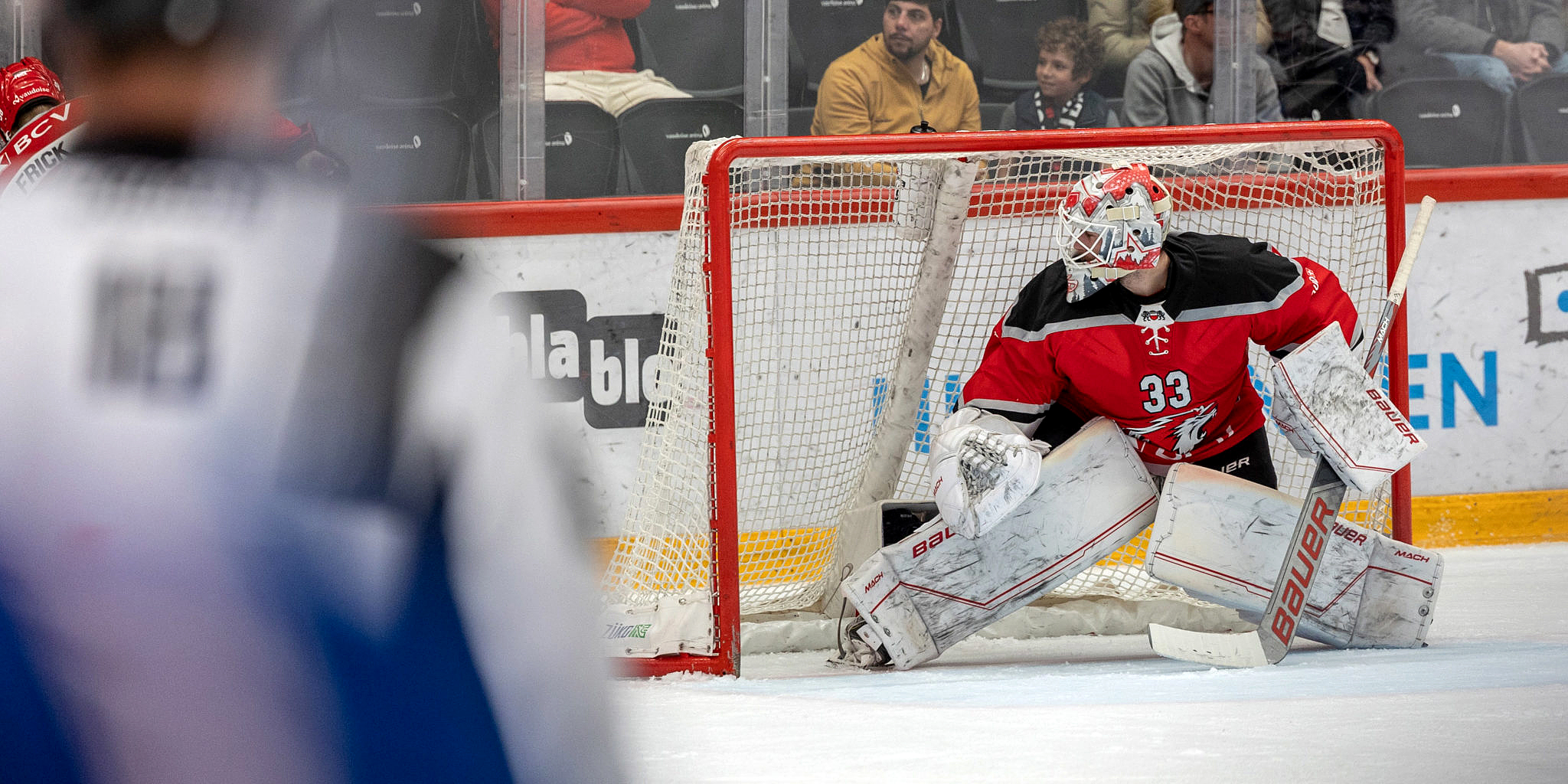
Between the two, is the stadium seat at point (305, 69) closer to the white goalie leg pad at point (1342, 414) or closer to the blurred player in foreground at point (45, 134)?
the blurred player in foreground at point (45, 134)

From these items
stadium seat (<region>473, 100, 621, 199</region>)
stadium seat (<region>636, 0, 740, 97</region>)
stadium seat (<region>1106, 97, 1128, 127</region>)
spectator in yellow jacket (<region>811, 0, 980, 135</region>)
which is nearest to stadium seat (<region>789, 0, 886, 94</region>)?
spectator in yellow jacket (<region>811, 0, 980, 135</region>)

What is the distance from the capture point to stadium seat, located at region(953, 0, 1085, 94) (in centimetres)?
434

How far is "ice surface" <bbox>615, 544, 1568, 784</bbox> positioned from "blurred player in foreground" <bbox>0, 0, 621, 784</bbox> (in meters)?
1.08

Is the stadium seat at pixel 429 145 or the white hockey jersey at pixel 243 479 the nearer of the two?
the white hockey jersey at pixel 243 479

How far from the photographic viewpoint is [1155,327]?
2.91 m

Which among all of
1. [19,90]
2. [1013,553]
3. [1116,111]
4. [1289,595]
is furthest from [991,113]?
[19,90]

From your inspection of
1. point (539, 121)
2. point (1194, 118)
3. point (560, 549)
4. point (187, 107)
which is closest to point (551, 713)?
point (560, 549)

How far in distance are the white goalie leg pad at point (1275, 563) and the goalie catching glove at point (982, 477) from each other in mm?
346

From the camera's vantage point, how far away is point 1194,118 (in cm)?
436

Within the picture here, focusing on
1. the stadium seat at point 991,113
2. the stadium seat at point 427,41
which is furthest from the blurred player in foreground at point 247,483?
the stadium seat at point 991,113

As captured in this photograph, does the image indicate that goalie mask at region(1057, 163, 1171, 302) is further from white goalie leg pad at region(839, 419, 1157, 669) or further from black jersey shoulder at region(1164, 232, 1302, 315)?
white goalie leg pad at region(839, 419, 1157, 669)

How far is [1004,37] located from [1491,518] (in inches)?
81.0

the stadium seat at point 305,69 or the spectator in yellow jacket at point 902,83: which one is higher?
the spectator in yellow jacket at point 902,83

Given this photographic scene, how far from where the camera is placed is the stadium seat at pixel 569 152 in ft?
13.6
